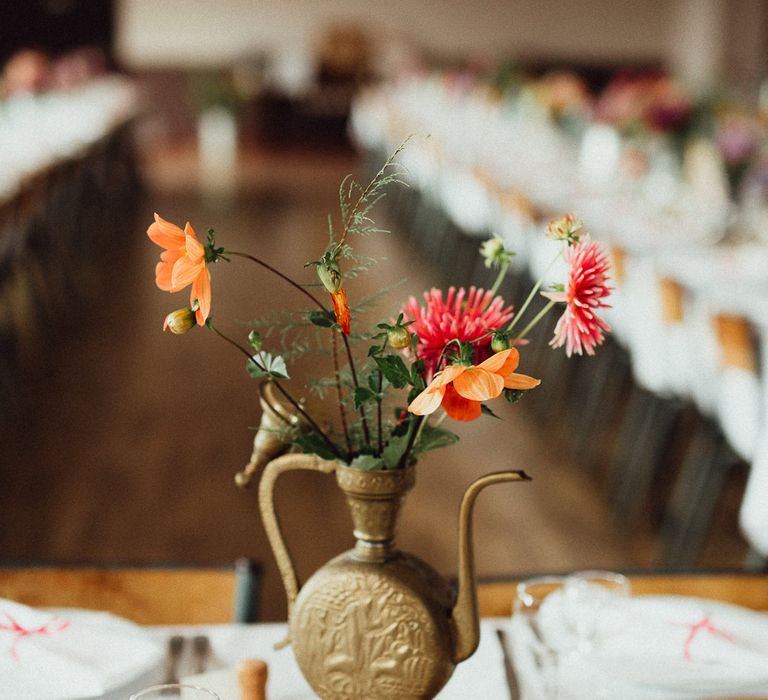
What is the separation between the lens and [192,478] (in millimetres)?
4426

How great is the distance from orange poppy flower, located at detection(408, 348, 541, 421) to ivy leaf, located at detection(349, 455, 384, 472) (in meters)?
0.13

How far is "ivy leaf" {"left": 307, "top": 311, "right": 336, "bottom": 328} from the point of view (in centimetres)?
109

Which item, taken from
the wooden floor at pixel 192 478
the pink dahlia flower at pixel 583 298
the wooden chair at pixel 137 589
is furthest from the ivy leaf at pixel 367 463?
the wooden floor at pixel 192 478

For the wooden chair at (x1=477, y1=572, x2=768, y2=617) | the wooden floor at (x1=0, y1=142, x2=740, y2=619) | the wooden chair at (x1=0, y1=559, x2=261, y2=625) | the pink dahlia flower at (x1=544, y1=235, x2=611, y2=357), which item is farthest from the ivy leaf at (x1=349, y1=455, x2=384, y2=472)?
the wooden floor at (x1=0, y1=142, x2=740, y2=619)

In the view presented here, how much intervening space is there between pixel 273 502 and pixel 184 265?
0.96 feet

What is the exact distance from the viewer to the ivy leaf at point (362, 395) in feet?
3.60

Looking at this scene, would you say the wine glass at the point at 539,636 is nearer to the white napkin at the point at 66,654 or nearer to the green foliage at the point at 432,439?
the green foliage at the point at 432,439

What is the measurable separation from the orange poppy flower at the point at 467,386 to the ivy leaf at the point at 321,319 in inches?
4.5

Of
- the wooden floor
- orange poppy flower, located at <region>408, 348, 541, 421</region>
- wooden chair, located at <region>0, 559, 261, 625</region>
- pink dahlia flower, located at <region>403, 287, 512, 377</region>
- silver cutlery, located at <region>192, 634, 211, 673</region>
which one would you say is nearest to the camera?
orange poppy flower, located at <region>408, 348, 541, 421</region>

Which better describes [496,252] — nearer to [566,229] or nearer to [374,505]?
[566,229]

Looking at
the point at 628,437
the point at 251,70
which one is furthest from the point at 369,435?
the point at 251,70

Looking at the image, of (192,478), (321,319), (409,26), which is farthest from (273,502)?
(409,26)

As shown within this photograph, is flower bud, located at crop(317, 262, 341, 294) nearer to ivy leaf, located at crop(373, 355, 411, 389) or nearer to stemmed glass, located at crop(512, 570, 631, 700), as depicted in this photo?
ivy leaf, located at crop(373, 355, 411, 389)

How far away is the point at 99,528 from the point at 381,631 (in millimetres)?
2942
